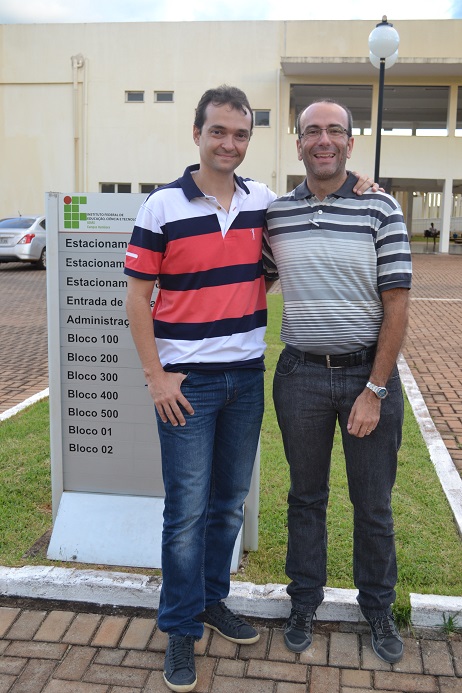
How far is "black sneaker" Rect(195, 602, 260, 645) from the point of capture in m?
2.97

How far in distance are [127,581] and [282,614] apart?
2.39 ft

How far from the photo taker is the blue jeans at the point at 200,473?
8.86 feet

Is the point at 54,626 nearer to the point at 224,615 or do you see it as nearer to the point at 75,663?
the point at 75,663

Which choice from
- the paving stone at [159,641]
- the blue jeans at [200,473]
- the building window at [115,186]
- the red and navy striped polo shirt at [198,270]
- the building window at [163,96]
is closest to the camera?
the red and navy striped polo shirt at [198,270]

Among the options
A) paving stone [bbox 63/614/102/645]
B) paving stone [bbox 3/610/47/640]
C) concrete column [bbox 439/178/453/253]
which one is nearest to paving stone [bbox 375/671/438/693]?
paving stone [bbox 63/614/102/645]

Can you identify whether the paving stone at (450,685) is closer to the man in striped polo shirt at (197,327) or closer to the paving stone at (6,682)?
the man in striped polo shirt at (197,327)

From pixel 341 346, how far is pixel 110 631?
1.58 metres

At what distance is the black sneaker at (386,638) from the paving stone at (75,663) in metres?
1.15

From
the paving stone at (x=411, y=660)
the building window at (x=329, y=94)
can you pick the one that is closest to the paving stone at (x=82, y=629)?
the paving stone at (x=411, y=660)

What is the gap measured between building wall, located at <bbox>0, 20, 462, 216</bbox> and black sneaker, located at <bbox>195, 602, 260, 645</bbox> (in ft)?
81.3

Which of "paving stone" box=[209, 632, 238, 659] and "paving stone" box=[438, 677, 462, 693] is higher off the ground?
"paving stone" box=[438, 677, 462, 693]

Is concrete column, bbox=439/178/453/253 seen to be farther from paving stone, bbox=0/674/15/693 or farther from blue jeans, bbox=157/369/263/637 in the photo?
paving stone, bbox=0/674/15/693

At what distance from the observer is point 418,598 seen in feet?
10.3

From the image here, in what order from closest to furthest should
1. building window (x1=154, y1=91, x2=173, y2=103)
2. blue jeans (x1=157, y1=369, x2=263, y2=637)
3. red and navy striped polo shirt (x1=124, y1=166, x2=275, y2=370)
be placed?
red and navy striped polo shirt (x1=124, y1=166, x2=275, y2=370)
blue jeans (x1=157, y1=369, x2=263, y2=637)
building window (x1=154, y1=91, x2=173, y2=103)
